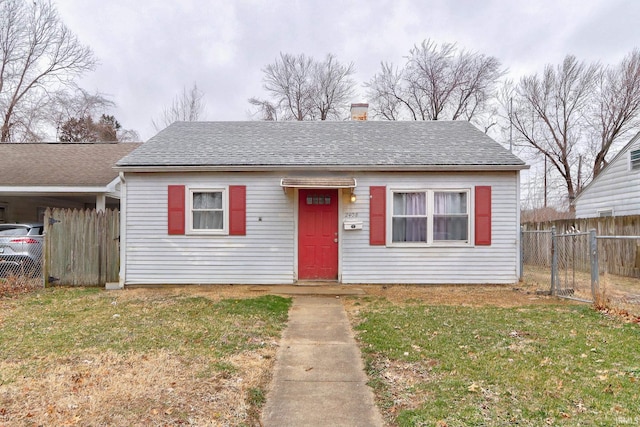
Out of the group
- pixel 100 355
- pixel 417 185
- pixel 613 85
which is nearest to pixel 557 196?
pixel 613 85

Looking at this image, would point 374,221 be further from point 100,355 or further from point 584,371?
point 100,355

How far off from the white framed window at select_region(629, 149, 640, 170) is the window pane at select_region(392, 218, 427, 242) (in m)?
8.94

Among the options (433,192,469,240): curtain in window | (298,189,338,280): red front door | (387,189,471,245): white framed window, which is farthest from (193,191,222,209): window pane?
(433,192,469,240): curtain in window

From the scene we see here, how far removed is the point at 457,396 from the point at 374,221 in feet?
19.5

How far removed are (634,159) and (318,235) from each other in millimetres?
11353

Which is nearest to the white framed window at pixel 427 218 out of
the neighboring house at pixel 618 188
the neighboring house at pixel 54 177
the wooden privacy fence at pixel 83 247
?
the wooden privacy fence at pixel 83 247

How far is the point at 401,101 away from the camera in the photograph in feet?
89.5

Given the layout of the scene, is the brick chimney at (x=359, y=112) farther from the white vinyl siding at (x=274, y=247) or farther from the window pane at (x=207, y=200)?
the window pane at (x=207, y=200)

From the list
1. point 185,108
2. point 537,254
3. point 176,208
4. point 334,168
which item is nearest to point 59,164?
point 176,208

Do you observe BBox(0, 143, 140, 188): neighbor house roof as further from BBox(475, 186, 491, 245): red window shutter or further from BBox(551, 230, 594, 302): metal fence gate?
BBox(551, 230, 594, 302): metal fence gate

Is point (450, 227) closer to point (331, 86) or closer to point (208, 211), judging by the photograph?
point (208, 211)

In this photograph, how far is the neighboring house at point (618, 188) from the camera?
12.6m

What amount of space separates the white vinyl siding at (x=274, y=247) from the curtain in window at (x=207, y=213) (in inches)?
10.0

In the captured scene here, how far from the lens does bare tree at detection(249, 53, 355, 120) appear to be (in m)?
27.6
